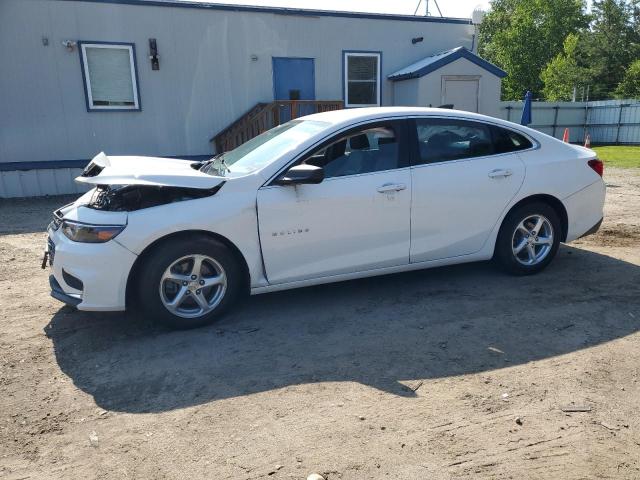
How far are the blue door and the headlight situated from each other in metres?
9.31

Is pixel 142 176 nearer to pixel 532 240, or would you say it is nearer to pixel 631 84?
pixel 532 240

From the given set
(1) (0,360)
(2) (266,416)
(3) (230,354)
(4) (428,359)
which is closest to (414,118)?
(4) (428,359)

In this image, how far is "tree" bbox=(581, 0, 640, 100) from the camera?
129ft

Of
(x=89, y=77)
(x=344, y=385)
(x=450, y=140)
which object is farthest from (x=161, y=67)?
(x=344, y=385)

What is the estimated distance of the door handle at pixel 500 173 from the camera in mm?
4500

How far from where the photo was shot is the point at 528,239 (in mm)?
4785

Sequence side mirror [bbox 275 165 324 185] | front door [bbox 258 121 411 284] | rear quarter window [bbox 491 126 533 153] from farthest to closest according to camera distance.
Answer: rear quarter window [bbox 491 126 533 153], front door [bbox 258 121 411 284], side mirror [bbox 275 165 324 185]

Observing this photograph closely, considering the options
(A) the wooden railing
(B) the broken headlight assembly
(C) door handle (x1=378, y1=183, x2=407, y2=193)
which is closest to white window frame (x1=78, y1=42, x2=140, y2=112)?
(A) the wooden railing

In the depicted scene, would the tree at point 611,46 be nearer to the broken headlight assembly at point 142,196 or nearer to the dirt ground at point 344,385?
the dirt ground at point 344,385

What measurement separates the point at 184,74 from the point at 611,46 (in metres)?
41.1

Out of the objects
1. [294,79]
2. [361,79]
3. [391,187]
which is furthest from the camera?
[361,79]

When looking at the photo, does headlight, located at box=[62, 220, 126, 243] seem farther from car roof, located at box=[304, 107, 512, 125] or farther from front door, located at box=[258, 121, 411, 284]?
car roof, located at box=[304, 107, 512, 125]

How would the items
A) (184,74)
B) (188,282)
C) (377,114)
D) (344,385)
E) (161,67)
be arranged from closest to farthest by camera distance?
(344,385) → (188,282) → (377,114) → (161,67) → (184,74)

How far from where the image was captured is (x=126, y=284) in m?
3.60
